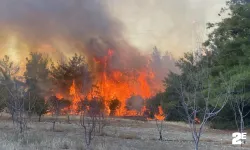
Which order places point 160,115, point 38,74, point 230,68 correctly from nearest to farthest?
point 230,68 < point 160,115 < point 38,74

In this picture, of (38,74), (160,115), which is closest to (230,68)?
(160,115)

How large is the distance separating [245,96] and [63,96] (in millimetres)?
21387

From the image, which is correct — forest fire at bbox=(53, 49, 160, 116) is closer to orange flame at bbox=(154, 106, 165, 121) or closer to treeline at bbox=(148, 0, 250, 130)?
orange flame at bbox=(154, 106, 165, 121)

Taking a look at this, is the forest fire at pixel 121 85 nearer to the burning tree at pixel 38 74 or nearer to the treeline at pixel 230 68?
the burning tree at pixel 38 74

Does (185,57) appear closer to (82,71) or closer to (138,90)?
(138,90)

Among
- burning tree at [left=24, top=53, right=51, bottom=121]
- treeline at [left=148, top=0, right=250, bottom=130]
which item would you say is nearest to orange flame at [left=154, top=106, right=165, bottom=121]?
treeline at [left=148, top=0, right=250, bottom=130]

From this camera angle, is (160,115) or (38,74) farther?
(38,74)

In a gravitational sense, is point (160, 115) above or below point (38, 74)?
below

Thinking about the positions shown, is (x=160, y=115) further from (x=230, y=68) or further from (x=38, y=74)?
(x=38, y=74)

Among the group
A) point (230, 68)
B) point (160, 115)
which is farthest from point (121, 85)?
point (230, 68)

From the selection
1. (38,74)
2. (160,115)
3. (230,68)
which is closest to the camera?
(230,68)

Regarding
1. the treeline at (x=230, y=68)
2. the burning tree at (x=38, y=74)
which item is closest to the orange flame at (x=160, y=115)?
the treeline at (x=230, y=68)

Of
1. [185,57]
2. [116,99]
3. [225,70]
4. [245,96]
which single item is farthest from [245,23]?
[116,99]

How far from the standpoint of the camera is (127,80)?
156 feet
